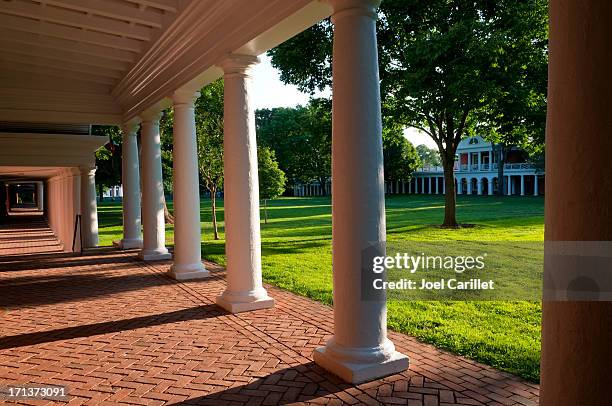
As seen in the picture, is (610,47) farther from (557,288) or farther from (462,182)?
(462,182)

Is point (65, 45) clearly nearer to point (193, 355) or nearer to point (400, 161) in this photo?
point (193, 355)

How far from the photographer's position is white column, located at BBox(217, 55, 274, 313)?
759cm

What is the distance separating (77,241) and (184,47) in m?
11.6

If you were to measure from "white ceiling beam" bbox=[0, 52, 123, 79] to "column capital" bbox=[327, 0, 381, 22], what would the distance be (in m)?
9.31

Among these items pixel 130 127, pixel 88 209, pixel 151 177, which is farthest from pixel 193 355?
pixel 88 209

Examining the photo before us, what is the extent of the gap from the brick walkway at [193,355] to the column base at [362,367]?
0.33 feet

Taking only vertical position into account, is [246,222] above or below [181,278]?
above

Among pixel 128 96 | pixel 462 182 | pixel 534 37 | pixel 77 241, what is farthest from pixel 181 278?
pixel 462 182

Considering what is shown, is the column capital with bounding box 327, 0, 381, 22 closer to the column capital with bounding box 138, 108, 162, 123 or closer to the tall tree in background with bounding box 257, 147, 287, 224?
the column capital with bounding box 138, 108, 162, 123

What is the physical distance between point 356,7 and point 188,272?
7.59 m

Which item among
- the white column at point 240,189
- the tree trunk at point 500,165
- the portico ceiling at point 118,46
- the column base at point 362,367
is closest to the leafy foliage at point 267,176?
the portico ceiling at point 118,46

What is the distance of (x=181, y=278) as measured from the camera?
1055 centimetres

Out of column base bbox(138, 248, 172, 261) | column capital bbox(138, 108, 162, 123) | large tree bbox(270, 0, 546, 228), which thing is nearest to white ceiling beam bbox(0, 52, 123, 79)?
column capital bbox(138, 108, 162, 123)

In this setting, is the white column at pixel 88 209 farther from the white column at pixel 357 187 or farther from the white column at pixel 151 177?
the white column at pixel 357 187
